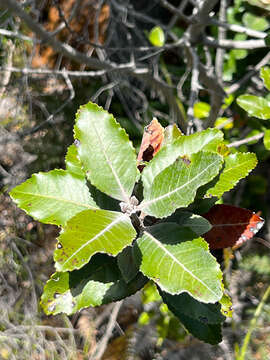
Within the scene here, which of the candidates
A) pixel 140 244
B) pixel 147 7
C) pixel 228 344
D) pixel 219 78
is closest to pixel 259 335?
pixel 228 344

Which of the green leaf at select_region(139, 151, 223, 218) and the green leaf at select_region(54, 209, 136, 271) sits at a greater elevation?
the green leaf at select_region(139, 151, 223, 218)

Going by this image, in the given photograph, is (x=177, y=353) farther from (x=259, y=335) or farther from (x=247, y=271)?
(x=247, y=271)

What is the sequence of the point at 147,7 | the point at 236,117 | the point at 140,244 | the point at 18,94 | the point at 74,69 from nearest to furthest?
the point at 140,244
the point at 236,117
the point at 18,94
the point at 74,69
the point at 147,7

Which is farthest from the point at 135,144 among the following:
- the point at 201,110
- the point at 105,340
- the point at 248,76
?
the point at 105,340

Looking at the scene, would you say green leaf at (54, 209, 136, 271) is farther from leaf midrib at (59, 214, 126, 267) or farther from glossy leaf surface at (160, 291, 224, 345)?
glossy leaf surface at (160, 291, 224, 345)

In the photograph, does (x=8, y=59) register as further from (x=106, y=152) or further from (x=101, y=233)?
(x=101, y=233)

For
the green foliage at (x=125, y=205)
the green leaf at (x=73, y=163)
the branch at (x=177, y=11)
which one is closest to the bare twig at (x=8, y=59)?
the branch at (x=177, y=11)

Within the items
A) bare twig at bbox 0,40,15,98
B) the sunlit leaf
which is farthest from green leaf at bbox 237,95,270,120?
bare twig at bbox 0,40,15,98
